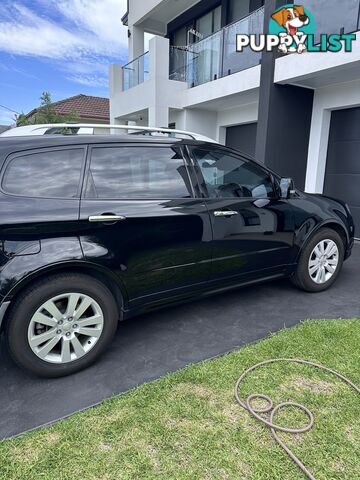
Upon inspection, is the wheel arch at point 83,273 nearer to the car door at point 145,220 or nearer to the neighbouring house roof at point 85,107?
the car door at point 145,220

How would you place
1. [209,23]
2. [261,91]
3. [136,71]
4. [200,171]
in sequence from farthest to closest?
[209,23], [136,71], [261,91], [200,171]

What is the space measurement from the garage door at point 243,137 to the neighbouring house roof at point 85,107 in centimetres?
1468

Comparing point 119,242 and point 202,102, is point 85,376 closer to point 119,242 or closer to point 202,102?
point 119,242

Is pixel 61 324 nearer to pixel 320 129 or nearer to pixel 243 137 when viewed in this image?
pixel 320 129

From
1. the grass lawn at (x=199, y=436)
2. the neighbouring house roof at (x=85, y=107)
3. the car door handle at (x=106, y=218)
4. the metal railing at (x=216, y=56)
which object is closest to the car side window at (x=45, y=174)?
the car door handle at (x=106, y=218)

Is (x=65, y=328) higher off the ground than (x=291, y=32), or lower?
lower

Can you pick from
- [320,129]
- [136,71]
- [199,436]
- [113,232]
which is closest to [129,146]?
[113,232]

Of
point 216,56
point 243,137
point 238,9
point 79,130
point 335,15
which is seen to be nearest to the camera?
point 79,130

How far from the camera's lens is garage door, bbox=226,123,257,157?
8.82 m

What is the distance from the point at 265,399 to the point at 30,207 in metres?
2.00

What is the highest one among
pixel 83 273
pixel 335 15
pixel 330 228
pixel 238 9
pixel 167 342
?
pixel 238 9

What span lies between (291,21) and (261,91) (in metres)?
1.33

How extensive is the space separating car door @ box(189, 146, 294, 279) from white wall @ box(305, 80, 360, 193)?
4.18 m

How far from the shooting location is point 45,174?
242 centimetres
